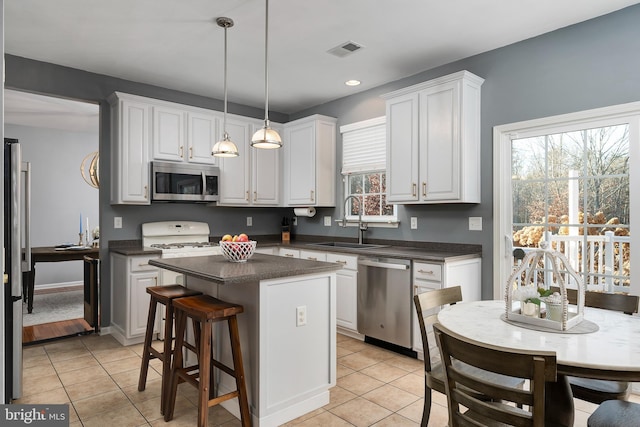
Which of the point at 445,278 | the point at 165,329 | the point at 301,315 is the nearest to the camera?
the point at 301,315

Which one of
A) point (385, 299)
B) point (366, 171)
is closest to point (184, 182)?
point (366, 171)

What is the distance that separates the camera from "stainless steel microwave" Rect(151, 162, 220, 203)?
418cm

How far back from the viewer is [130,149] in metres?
4.03

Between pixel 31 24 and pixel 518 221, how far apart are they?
13.6 feet

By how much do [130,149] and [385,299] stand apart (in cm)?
287

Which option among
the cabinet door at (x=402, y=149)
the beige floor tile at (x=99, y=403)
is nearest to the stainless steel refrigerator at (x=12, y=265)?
the beige floor tile at (x=99, y=403)

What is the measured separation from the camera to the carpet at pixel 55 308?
4816mm

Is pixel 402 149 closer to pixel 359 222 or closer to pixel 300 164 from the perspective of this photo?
pixel 359 222

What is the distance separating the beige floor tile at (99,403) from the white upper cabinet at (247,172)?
2.39 m

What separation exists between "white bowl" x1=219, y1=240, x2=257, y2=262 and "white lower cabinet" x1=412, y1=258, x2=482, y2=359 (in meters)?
1.46

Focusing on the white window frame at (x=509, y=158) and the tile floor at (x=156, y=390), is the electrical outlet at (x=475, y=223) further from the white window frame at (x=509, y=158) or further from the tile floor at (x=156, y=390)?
the tile floor at (x=156, y=390)

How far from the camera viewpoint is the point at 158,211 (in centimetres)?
455

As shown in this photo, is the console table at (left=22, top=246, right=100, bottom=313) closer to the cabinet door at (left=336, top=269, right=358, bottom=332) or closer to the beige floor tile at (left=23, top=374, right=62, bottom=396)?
the beige floor tile at (left=23, top=374, right=62, bottom=396)

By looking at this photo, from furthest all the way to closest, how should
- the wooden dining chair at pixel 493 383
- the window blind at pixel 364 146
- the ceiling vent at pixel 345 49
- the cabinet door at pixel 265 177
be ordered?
1. the cabinet door at pixel 265 177
2. the window blind at pixel 364 146
3. the ceiling vent at pixel 345 49
4. the wooden dining chair at pixel 493 383
